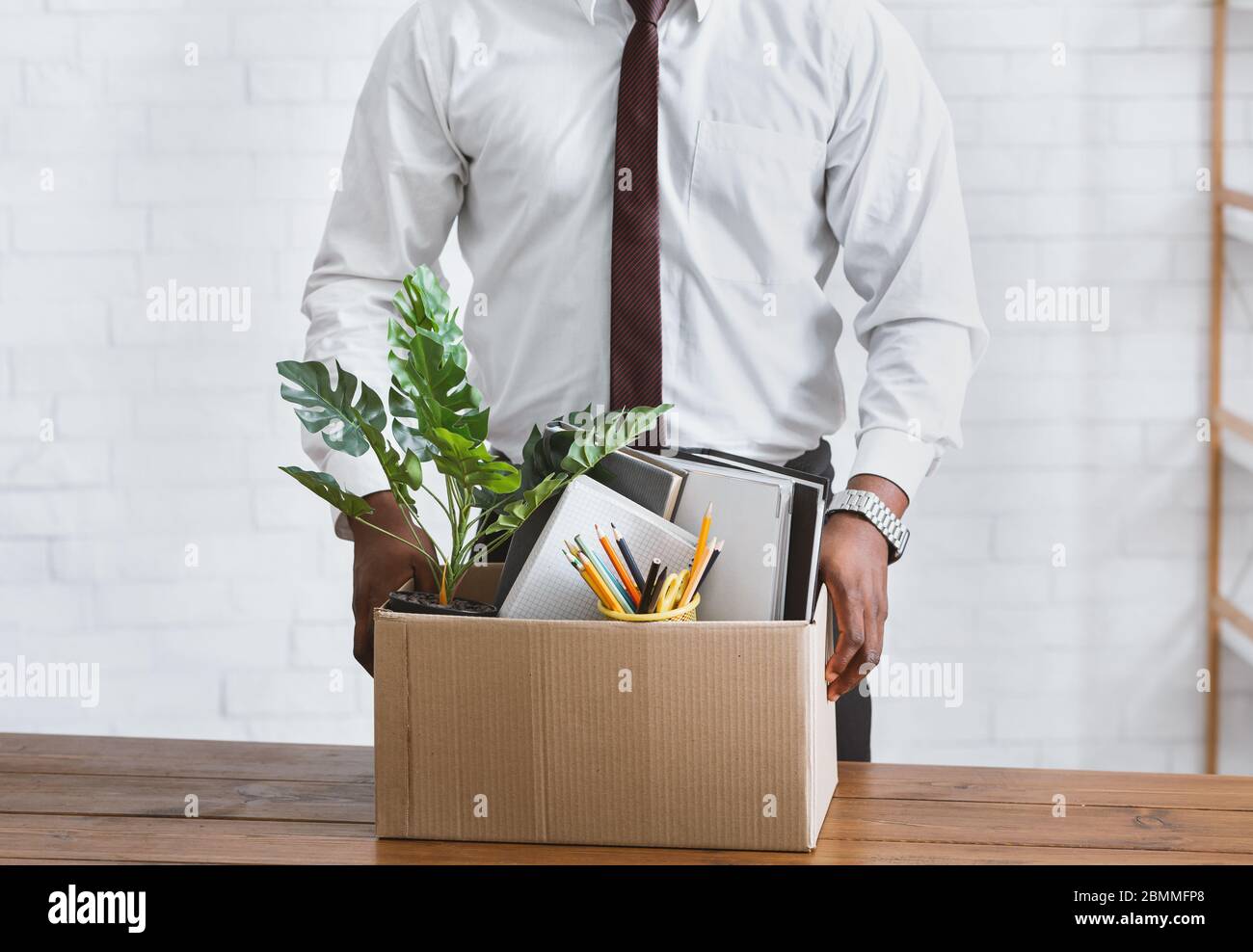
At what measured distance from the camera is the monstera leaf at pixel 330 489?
0.98 metres

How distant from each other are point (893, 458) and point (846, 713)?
0.37m

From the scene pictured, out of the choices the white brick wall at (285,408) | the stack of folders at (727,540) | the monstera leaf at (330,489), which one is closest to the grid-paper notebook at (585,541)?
the stack of folders at (727,540)

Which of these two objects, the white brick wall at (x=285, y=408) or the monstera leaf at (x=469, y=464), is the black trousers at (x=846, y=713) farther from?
the white brick wall at (x=285, y=408)

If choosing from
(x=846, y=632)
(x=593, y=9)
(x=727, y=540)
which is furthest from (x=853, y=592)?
(x=593, y=9)

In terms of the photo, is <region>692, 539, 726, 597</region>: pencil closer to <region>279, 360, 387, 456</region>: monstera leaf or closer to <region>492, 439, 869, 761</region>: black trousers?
<region>279, 360, 387, 456</region>: monstera leaf

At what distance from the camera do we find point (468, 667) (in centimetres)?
98

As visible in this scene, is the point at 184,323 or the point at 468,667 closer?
the point at 468,667

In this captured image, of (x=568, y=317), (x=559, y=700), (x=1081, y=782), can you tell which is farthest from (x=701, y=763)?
(x=568, y=317)

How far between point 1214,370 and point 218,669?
2099 mm

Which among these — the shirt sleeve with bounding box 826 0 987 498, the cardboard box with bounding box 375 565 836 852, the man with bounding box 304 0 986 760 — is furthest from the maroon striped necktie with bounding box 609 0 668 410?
the cardboard box with bounding box 375 565 836 852

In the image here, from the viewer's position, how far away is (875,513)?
51.5 inches

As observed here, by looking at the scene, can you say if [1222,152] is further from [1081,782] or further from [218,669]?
[218,669]

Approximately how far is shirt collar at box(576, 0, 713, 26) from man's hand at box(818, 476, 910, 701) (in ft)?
2.14

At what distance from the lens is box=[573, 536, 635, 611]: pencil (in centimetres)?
95
